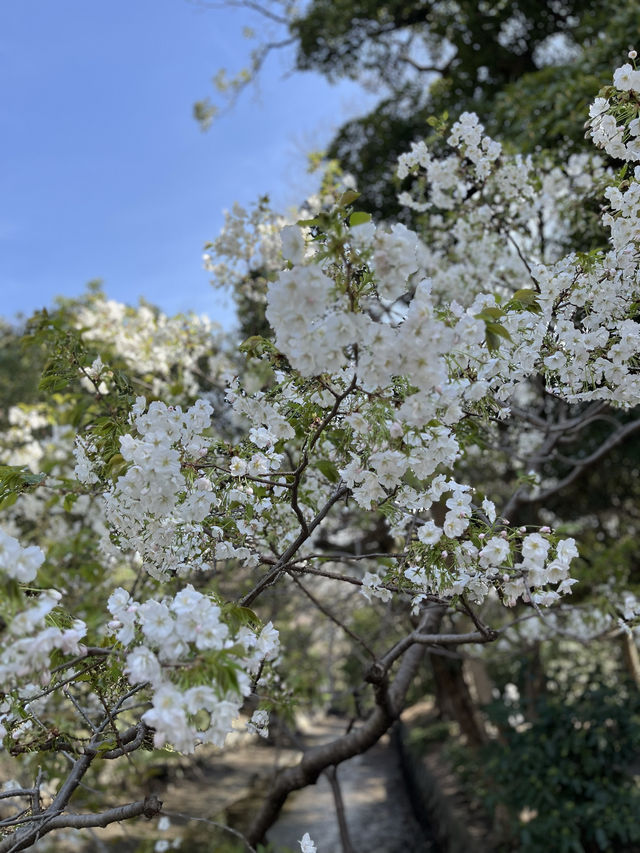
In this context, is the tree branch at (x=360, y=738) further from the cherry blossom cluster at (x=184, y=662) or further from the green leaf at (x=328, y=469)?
the cherry blossom cluster at (x=184, y=662)

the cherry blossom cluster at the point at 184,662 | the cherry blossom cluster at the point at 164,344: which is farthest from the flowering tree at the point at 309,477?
the cherry blossom cluster at the point at 164,344

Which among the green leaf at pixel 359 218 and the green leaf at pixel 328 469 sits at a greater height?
the green leaf at pixel 359 218

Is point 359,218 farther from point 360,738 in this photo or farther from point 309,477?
point 360,738

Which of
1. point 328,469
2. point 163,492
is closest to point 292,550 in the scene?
point 328,469

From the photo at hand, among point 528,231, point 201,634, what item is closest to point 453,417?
point 201,634

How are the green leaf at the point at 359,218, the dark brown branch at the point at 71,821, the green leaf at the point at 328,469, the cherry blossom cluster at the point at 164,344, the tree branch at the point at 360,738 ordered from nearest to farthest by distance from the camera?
the green leaf at the point at 359,218
the dark brown branch at the point at 71,821
the green leaf at the point at 328,469
the tree branch at the point at 360,738
the cherry blossom cluster at the point at 164,344

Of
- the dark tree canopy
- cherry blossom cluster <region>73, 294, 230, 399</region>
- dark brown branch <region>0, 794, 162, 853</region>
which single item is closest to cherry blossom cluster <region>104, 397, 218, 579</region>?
dark brown branch <region>0, 794, 162, 853</region>

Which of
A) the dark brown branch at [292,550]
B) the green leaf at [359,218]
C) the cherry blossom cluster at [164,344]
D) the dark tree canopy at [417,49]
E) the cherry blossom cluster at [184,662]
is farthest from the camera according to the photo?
the dark tree canopy at [417,49]

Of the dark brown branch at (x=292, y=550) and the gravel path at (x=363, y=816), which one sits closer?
the dark brown branch at (x=292, y=550)

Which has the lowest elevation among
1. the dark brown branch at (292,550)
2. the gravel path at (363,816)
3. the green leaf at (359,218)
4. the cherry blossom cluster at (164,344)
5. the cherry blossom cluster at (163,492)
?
the gravel path at (363,816)

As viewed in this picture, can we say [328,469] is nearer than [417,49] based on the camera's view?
Yes

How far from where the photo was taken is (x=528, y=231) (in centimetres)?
387

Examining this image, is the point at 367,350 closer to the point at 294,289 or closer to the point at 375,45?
the point at 294,289

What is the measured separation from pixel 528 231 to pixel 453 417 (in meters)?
2.93
